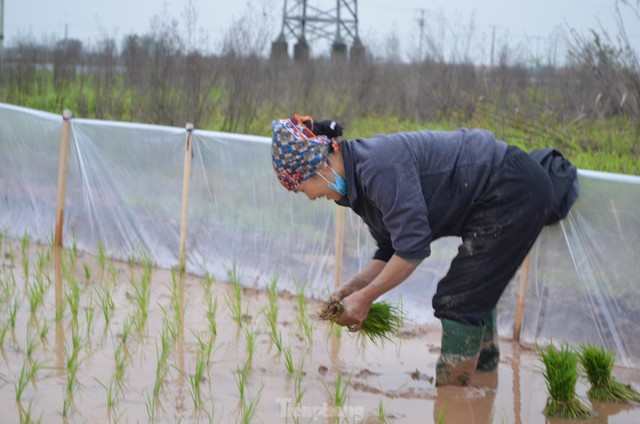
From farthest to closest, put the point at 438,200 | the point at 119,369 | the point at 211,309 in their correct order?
the point at 211,309 < the point at 119,369 < the point at 438,200

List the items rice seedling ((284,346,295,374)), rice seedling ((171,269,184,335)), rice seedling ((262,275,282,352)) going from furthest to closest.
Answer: rice seedling ((171,269,184,335)) → rice seedling ((262,275,282,352)) → rice seedling ((284,346,295,374))

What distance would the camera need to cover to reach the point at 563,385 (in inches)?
171

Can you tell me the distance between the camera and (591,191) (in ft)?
17.2

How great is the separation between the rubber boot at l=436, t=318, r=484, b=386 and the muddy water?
118 mm

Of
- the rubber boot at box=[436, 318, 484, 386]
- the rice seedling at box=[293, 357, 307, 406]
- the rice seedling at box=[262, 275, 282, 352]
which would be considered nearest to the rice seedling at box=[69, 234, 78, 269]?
the rice seedling at box=[262, 275, 282, 352]

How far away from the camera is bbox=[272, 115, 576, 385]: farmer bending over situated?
3.89 m

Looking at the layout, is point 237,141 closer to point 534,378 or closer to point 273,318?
point 273,318

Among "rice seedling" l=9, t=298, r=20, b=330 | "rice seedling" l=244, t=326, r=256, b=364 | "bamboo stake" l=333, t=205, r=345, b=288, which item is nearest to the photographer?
"rice seedling" l=244, t=326, r=256, b=364

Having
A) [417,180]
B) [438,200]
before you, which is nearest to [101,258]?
[438,200]

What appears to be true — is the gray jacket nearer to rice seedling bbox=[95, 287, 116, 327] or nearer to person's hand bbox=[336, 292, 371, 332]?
person's hand bbox=[336, 292, 371, 332]

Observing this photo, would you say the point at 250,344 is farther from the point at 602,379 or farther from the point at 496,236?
the point at 602,379

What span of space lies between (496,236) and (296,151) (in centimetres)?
97

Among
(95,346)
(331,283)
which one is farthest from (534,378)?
(95,346)

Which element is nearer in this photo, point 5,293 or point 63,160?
point 5,293
